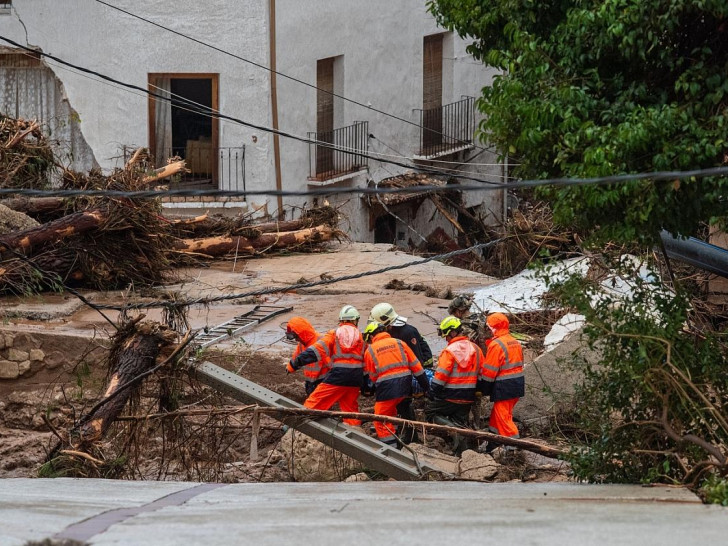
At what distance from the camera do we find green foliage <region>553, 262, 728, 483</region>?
22.0 ft

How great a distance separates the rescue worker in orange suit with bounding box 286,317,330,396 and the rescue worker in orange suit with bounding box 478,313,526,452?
156cm

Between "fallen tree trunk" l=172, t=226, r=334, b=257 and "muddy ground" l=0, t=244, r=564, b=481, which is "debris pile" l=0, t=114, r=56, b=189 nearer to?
"fallen tree trunk" l=172, t=226, r=334, b=257

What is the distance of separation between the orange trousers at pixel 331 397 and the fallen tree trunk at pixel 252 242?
6738 mm

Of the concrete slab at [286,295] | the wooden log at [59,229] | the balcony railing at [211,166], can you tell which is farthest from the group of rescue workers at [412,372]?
the balcony railing at [211,166]

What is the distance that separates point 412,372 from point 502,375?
87 centimetres

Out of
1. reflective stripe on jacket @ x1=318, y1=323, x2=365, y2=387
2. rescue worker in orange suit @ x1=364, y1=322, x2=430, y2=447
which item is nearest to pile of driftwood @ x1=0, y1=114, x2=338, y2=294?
reflective stripe on jacket @ x1=318, y1=323, x2=365, y2=387

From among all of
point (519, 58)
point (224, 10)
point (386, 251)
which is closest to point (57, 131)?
point (224, 10)

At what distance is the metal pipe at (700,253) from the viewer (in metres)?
9.02

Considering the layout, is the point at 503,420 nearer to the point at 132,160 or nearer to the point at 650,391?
the point at 650,391

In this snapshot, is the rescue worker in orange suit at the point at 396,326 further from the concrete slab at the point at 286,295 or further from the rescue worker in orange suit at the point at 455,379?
the concrete slab at the point at 286,295

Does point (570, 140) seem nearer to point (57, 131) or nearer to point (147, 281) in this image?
point (147, 281)

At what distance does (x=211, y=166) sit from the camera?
2208 centimetres

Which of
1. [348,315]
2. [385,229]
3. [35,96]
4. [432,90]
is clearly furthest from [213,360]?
[432,90]

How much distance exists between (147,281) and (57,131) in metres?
8.71
